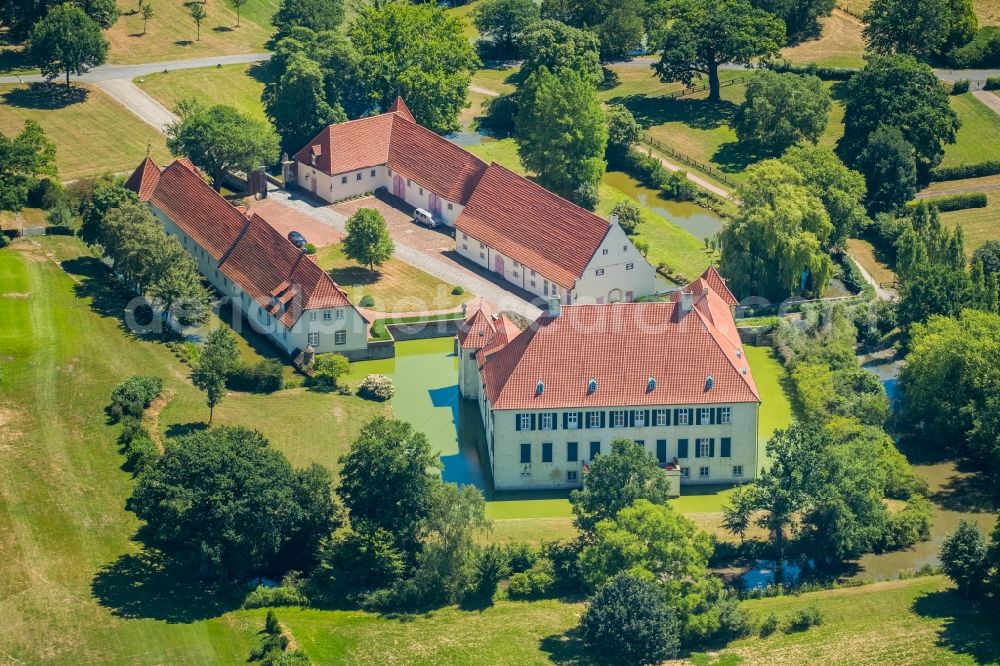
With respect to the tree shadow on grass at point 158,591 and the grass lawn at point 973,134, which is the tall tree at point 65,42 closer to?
the tree shadow on grass at point 158,591

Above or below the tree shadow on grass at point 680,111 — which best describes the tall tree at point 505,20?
above

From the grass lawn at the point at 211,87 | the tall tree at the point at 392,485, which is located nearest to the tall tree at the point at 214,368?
the tall tree at the point at 392,485

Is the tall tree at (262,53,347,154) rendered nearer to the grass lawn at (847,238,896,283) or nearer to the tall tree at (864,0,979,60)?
the grass lawn at (847,238,896,283)

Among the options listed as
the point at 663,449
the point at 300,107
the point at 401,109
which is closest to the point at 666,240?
the point at 401,109

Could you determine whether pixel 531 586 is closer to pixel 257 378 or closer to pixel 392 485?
pixel 392 485

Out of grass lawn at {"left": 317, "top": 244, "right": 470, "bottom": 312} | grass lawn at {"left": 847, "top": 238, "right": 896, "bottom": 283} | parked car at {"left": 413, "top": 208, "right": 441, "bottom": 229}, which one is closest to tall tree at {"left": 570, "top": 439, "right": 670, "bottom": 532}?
grass lawn at {"left": 317, "top": 244, "right": 470, "bottom": 312}
